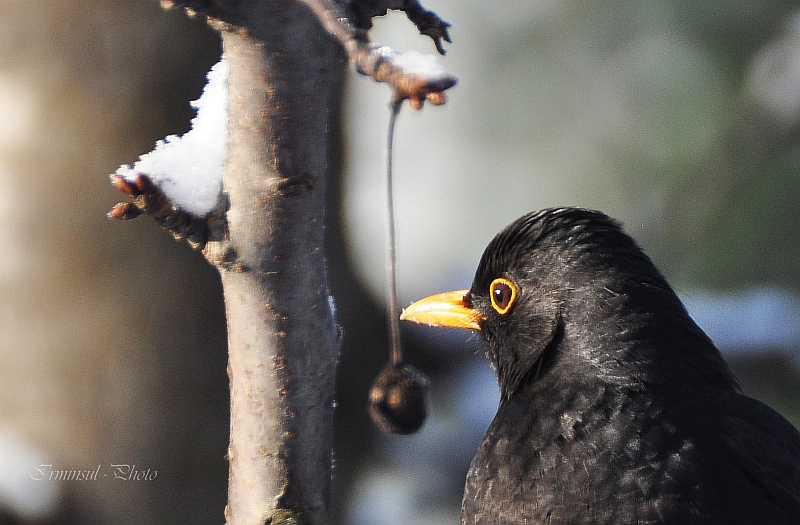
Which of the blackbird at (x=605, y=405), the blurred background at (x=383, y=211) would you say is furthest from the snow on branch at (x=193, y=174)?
the blurred background at (x=383, y=211)

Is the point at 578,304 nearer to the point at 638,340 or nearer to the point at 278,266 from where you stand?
the point at 638,340

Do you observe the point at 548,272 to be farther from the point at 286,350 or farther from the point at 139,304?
the point at 139,304

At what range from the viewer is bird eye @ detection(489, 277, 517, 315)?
1842 millimetres

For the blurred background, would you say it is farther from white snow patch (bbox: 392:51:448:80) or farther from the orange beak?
white snow patch (bbox: 392:51:448:80)

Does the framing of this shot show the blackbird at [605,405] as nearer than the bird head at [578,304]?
Yes

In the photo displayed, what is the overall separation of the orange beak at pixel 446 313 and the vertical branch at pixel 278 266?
0.62m

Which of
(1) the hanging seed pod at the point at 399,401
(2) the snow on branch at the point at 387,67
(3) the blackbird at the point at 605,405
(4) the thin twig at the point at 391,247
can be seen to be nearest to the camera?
(2) the snow on branch at the point at 387,67

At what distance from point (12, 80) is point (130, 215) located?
5.64 feet

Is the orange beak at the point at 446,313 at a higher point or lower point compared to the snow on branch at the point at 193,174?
lower

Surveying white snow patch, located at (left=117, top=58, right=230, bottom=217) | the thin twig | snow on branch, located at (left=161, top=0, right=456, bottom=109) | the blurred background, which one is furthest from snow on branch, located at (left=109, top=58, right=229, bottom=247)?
the blurred background

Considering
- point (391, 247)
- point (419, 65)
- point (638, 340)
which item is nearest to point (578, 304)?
point (638, 340)

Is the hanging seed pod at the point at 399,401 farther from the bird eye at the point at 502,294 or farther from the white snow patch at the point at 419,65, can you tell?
the white snow patch at the point at 419,65

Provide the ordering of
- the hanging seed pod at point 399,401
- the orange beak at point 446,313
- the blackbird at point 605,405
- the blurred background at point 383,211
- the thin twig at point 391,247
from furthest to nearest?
1. the blurred background at point 383,211
2. the orange beak at point 446,313
3. the hanging seed pod at point 399,401
4. the blackbird at point 605,405
5. the thin twig at point 391,247

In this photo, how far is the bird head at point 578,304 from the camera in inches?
64.8
